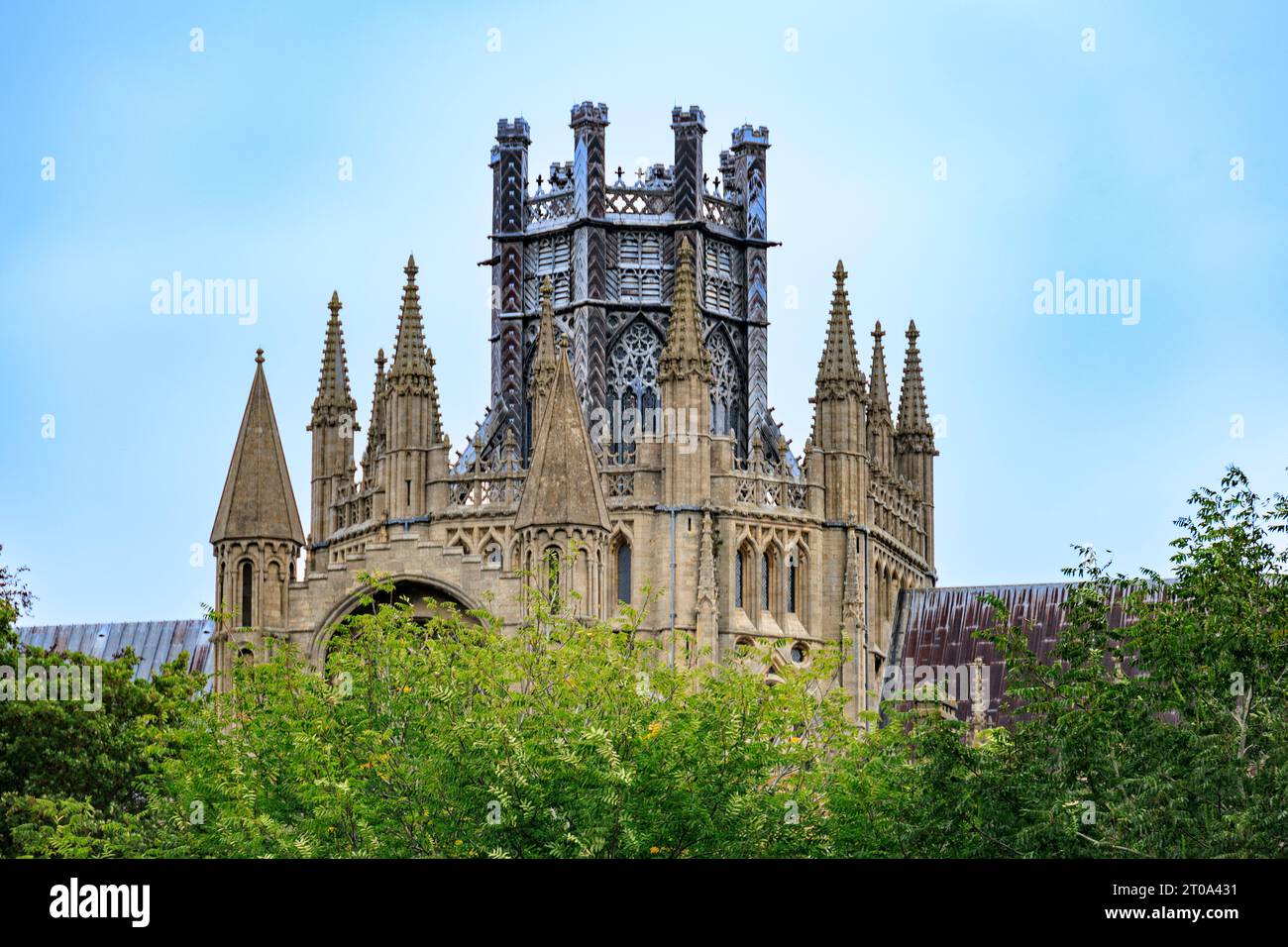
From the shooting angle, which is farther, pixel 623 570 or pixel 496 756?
pixel 623 570

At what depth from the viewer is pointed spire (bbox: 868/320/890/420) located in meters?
87.6

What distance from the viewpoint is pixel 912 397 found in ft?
298

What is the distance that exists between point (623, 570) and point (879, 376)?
13.4m

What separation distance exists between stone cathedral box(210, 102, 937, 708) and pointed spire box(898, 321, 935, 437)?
0.07 meters


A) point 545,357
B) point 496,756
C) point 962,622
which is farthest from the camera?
point 962,622

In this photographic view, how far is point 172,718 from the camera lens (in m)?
66.4

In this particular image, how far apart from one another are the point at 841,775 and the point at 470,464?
35.9 metres

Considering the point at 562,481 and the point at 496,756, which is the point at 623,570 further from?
the point at 496,756

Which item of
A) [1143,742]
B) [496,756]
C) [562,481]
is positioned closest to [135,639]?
[562,481]

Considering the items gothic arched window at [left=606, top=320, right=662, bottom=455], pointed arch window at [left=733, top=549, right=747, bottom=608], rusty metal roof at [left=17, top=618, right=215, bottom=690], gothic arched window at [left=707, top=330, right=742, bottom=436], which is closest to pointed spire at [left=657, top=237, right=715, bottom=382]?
pointed arch window at [left=733, top=549, right=747, bottom=608]

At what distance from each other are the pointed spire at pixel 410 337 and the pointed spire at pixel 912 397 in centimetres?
1632

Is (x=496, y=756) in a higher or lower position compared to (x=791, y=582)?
lower
